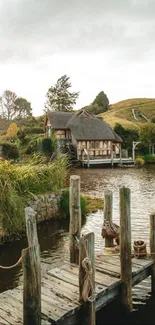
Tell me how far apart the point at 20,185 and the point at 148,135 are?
139 ft

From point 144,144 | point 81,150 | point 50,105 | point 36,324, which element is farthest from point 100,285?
point 50,105

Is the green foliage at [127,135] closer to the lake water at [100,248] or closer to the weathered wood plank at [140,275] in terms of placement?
the lake water at [100,248]

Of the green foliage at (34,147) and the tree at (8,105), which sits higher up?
the tree at (8,105)

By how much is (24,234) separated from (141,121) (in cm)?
7071

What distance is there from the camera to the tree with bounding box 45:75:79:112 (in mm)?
92750

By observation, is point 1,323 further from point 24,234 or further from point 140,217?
point 140,217

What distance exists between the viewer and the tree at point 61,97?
92750mm

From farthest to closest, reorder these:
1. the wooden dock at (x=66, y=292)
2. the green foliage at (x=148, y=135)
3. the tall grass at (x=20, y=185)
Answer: the green foliage at (x=148, y=135)
the tall grass at (x=20, y=185)
the wooden dock at (x=66, y=292)

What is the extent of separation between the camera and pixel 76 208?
9039 mm

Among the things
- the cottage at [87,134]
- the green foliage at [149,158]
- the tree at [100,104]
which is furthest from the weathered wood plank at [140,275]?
the tree at [100,104]

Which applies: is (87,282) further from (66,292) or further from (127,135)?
(127,135)

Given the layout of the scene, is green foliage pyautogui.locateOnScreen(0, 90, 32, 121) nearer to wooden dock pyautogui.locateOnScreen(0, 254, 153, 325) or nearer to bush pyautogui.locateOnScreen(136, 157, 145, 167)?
bush pyautogui.locateOnScreen(136, 157, 145, 167)

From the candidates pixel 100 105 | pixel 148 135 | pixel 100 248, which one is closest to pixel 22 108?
pixel 100 105

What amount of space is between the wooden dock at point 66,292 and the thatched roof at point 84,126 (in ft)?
140
